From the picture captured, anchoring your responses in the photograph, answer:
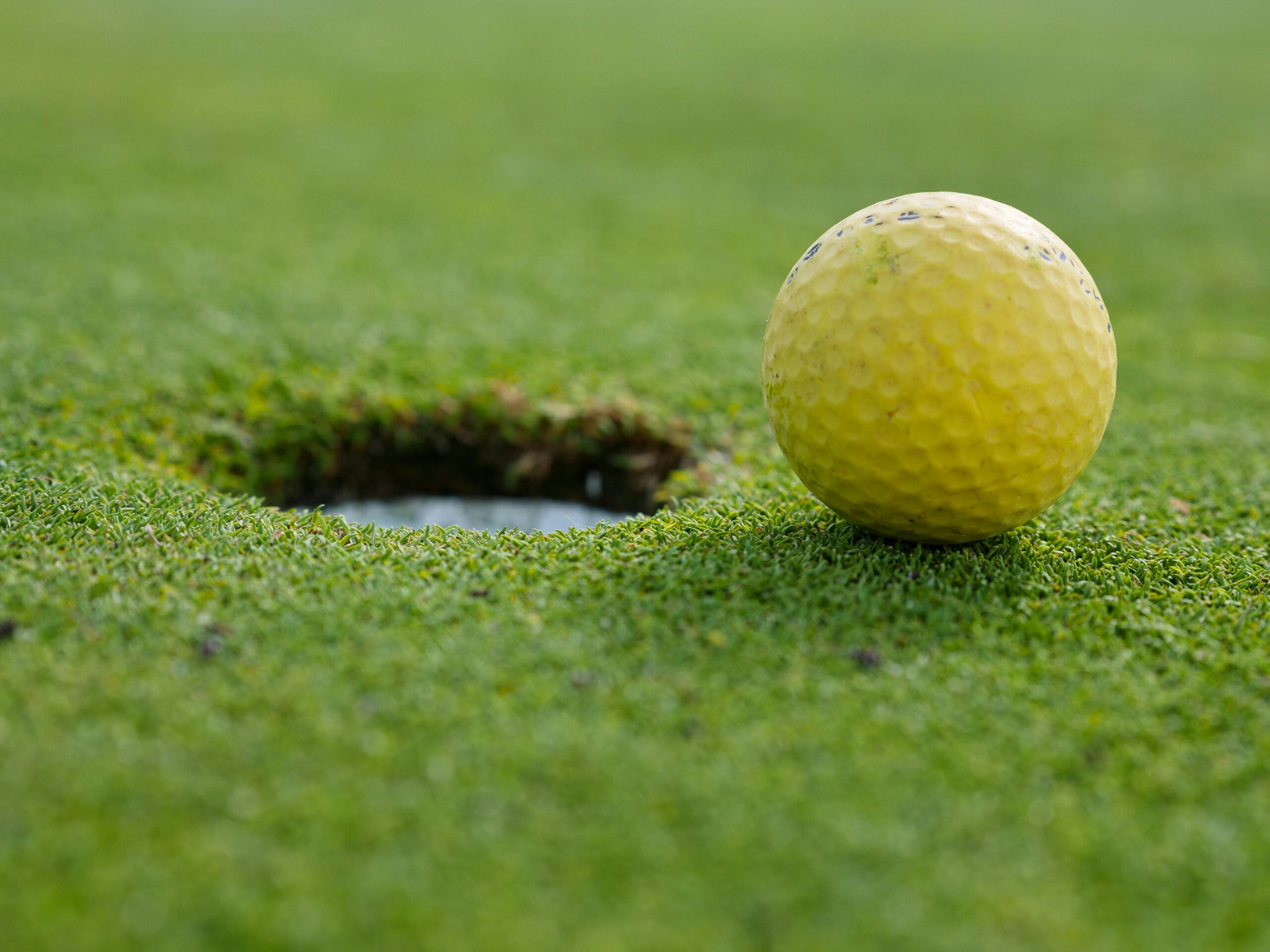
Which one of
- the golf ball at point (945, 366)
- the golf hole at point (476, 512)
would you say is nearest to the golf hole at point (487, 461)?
the golf hole at point (476, 512)

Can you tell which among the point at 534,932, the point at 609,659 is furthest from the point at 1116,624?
the point at 534,932

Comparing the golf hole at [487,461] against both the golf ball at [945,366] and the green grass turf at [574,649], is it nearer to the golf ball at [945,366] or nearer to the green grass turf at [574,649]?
the green grass turf at [574,649]

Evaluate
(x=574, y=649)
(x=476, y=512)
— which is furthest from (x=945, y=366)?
(x=476, y=512)

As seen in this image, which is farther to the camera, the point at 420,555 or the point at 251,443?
the point at 251,443

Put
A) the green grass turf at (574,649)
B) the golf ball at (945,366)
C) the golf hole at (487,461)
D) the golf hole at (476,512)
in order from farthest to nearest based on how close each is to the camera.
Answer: the golf hole at (487,461)
the golf hole at (476,512)
the golf ball at (945,366)
the green grass turf at (574,649)

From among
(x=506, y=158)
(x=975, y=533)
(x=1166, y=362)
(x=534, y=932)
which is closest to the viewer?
(x=534, y=932)

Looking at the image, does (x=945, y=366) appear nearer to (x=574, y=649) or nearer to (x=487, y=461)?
(x=574, y=649)

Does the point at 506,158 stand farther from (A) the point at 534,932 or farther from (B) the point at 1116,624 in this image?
(A) the point at 534,932
